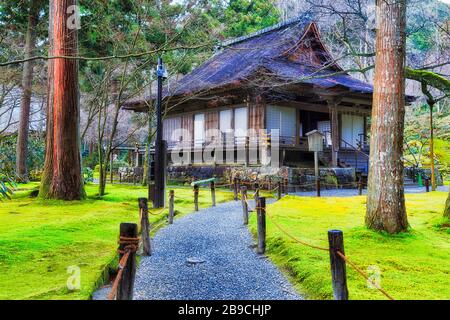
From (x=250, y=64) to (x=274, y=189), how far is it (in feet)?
21.9

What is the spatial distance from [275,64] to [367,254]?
556 inches

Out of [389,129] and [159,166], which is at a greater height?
[389,129]

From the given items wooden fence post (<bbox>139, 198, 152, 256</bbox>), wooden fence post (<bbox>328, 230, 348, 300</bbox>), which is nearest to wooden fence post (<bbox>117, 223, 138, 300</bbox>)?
wooden fence post (<bbox>328, 230, 348, 300</bbox>)

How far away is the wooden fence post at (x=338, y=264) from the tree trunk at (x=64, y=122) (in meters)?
8.98

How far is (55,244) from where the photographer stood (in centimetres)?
584

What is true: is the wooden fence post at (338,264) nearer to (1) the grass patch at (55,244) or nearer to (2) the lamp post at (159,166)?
(1) the grass patch at (55,244)

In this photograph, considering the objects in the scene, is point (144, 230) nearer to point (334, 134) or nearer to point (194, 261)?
point (194, 261)

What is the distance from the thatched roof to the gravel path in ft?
31.7

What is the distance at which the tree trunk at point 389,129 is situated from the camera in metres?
6.40

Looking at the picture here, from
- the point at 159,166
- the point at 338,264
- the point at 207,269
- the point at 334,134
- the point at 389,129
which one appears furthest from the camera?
the point at 334,134

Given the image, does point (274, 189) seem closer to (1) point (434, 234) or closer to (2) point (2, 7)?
(1) point (434, 234)

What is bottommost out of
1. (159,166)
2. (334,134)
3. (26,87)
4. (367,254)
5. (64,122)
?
(367,254)

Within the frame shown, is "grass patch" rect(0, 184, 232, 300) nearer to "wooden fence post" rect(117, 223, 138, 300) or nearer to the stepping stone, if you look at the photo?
"wooden fence post" rect(117, 223, 138, 300)

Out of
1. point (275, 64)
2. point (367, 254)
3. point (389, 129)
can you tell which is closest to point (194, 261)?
point (367, 254)
